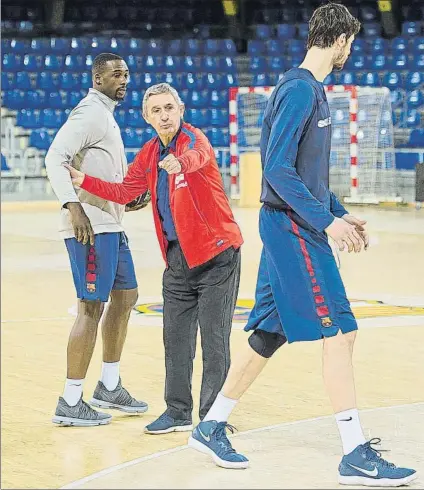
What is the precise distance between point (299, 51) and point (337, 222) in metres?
21.5

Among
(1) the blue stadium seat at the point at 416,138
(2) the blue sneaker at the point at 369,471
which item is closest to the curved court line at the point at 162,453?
(2) the blue sneaker at the point at 369,471

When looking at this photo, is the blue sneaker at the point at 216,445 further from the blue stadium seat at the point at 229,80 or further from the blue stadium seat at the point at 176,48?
the blue stadium seat at the point at 176,48

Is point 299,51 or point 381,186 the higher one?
point 299,51

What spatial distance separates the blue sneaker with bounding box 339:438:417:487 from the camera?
165 inches

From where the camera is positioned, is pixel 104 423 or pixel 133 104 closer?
pixel 104 423

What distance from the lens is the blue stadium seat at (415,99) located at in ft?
77.2

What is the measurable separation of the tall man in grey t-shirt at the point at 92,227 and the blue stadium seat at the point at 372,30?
20.8 meters

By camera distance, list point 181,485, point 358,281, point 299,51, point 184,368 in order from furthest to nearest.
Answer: point 299,51 → point 358,281 → point 184,368 → point 181,485

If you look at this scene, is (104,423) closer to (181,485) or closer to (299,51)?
(181,485)

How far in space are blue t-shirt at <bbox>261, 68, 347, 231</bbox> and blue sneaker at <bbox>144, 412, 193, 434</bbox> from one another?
4.10 ft

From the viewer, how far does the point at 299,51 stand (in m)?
25.2

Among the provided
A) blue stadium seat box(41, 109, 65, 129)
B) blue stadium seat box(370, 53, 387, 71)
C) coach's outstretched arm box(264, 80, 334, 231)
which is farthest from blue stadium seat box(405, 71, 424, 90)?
coach's outstretched arm box(264, 80, 334, 231)

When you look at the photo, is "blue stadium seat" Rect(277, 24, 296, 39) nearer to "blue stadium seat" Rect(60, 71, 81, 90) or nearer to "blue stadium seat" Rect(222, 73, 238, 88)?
"blue stadium seat" Rect(222, 73, 238, 88)

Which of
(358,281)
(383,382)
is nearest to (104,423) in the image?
(383,382)
